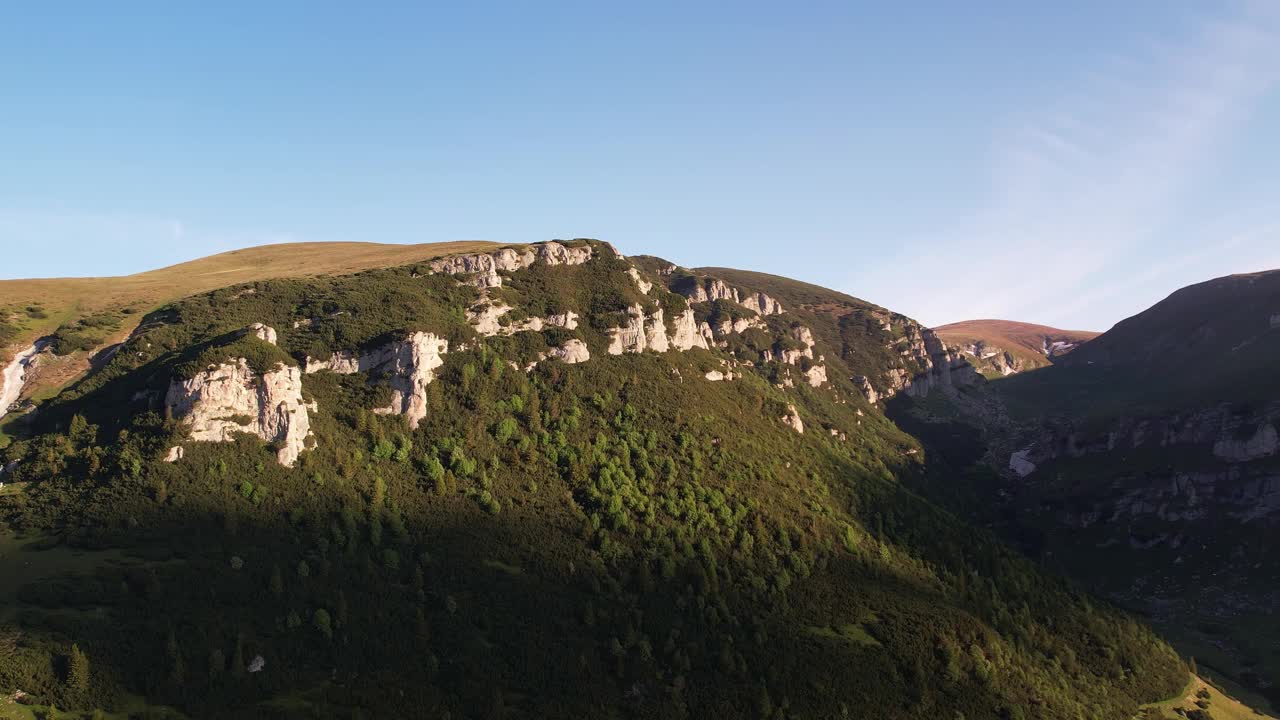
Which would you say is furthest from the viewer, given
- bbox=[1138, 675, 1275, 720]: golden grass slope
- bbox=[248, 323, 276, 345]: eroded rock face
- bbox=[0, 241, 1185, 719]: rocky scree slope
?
bbox=[248, 323, 276, 345]: eroded rock face

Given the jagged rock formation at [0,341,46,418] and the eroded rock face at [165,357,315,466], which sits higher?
the jagged rock formation at [0,341,46,418]

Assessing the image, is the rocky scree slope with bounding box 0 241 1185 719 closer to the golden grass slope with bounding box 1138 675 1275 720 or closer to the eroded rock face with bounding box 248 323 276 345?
the eroded rock face with bounding box 248 323 276 345

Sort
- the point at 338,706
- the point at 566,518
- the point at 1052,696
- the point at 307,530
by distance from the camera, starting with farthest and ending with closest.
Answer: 1. the point at 566,518
2. the point at 1052,696
3. the point at 307,530
4. the point at 338,706

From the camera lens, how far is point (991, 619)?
19488cm

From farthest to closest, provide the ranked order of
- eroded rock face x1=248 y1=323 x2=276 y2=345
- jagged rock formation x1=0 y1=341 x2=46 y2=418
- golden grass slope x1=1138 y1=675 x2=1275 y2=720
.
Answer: eroded rock face x1=248 y1=323 x2=276 y2=345 → jagged rock formation x1=0 y1=341 x2=46 y2=418 → golden grass slope x1=1138 y1=675 x2=1275 y2=720

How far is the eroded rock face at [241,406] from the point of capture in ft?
554

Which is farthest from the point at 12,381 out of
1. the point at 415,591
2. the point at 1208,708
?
the point at 1208,708

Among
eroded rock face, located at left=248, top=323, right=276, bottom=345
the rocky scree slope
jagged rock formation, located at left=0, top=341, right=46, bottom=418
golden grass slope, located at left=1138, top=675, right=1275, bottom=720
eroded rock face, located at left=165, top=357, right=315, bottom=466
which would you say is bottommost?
golden grass slope, located at left=1138, top=675, right=1275, bottom=720

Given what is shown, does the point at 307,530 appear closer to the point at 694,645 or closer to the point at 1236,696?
the point at 694,645

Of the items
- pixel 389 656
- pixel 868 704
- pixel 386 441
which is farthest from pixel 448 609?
pixel 868 704

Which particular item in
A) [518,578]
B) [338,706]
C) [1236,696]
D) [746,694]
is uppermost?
[518,578]

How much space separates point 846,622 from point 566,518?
212 ft

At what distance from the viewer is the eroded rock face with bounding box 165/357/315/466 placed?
168750mm

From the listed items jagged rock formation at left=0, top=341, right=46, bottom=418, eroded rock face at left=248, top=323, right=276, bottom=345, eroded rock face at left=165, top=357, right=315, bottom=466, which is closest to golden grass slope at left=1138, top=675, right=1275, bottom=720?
eroded rock face at left=165, top=357, right=315, bottom=466
